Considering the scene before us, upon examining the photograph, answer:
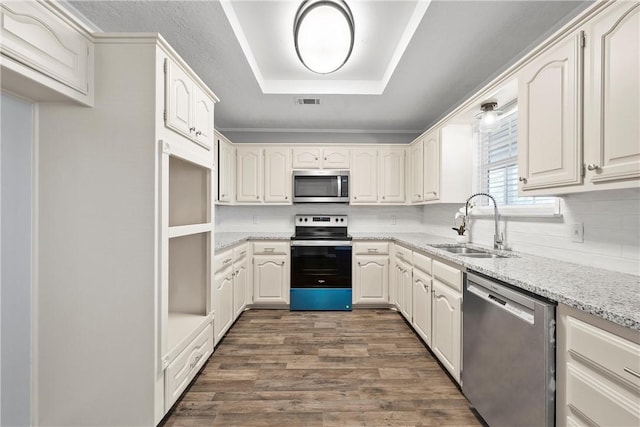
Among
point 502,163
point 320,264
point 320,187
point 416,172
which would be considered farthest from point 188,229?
point 416,172

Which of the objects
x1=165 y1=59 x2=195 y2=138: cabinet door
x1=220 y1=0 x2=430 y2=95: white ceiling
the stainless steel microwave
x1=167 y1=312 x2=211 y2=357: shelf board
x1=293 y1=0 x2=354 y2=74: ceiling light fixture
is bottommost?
x1=167 y1=312 x2=211 y2=357: shelf board

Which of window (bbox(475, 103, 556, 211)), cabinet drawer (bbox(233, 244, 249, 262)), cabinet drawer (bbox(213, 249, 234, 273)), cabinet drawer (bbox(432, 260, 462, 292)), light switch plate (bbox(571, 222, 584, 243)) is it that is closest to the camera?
light switch plate (bbox(571, 222, 584, 243))

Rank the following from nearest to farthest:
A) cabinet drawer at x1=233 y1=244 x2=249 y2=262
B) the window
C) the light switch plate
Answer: the light switch plate → the window → cabinet drawer at x1=233 y1=244 x2=249 y2=262

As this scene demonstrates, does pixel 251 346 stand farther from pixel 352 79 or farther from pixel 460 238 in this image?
pixel 352 79

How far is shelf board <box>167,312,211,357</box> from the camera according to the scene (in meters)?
1.62

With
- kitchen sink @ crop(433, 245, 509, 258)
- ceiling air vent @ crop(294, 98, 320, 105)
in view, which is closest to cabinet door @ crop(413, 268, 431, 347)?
kitchen sink @ crop(433, 245, 509, 258)

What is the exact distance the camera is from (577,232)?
1.62 meters

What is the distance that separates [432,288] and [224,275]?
1.90 meters

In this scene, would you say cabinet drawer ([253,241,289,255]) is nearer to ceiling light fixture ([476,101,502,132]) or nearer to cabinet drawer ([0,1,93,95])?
cabinet drawer ([0,1,93,95])

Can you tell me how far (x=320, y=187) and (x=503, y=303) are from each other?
8.57ft

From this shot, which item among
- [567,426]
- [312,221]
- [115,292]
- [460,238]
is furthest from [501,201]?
[115,292]

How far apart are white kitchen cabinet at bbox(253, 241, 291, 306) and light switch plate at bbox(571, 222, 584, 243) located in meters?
2.65

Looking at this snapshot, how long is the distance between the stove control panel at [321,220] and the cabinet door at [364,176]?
376mm

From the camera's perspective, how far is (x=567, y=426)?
104 centimetres
